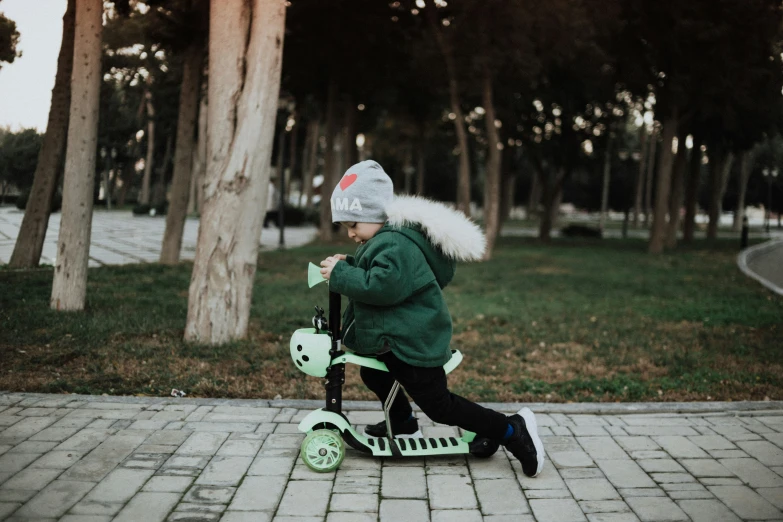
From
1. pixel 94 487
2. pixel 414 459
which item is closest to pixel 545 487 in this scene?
pixel 414 459

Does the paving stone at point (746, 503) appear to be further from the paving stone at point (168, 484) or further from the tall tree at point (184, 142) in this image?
the tall tree at point (184, 142)

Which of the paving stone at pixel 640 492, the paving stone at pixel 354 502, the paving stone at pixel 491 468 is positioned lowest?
the paving stone at pixel 354 502

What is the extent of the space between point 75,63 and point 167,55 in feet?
20.1

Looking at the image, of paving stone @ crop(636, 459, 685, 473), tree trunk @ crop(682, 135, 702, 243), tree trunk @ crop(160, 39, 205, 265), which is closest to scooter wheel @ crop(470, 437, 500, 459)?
paving stone @ crop(636, 459, 685, 473)

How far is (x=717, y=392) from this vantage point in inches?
227

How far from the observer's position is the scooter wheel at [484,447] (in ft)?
13.5

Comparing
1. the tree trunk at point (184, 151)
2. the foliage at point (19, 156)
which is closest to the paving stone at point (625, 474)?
the foliage at point (19, 156)

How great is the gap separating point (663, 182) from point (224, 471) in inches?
785

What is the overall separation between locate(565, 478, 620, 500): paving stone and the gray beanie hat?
5.68 feet

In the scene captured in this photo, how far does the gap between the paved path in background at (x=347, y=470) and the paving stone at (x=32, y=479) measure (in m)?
0.01

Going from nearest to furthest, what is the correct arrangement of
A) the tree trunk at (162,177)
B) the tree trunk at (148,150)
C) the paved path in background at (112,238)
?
the paved path in background at (112,238), the tree trunk at (148,150), the tree trunk at (162,177)

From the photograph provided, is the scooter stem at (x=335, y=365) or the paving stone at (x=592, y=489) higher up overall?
the scooter stem at (x=335, y=365)

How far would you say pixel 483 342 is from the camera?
7.76m

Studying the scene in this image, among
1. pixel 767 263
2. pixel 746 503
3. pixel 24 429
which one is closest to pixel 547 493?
pixel 746 503
